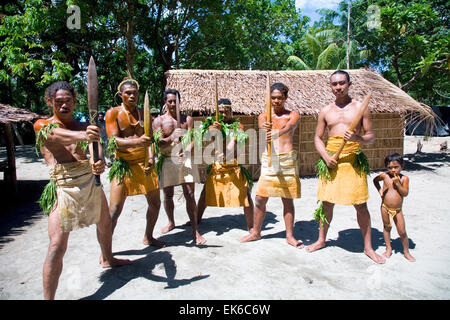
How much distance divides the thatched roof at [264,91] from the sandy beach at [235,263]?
3.63 m

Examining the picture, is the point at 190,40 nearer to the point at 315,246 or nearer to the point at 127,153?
the point at 127,153

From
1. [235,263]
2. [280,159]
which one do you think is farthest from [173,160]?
[235,263]

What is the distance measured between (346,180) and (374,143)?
675cm

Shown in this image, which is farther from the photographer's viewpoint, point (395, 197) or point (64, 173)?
point (395, 197)

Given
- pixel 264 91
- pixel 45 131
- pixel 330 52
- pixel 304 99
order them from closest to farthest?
pixel 45 131 → pixel 304 99 → pixel 264 91 → pixel 330 52

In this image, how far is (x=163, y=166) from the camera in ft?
13.4

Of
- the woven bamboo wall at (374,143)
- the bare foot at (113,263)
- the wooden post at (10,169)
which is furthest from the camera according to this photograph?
the woven bamboo wall at (374,143)

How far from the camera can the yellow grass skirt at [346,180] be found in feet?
11.0

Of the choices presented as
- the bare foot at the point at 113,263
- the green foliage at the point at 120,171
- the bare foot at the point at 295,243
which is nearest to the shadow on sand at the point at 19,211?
the bare foot at the point at 113,263

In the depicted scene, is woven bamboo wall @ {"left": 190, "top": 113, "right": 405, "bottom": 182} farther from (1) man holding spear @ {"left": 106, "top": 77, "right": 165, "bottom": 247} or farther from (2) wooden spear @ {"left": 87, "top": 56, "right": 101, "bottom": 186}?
(2) wooden spear @ {"left": 87, "top": 56, "right": 101, "bottom": 186}

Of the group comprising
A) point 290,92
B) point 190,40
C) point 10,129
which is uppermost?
point 190,40

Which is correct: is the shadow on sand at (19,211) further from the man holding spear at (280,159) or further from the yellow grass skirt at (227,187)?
the man holding spear at (280,159)

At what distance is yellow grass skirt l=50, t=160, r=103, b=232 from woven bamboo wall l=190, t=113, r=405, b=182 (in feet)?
19.7

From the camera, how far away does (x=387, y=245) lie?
350 cm
